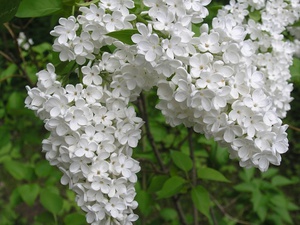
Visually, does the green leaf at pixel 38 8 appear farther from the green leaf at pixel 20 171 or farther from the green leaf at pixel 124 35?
the green leaf at pixel 20 171

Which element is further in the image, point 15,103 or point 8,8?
point 15,103

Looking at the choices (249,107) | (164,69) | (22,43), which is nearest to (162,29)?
(164,69)

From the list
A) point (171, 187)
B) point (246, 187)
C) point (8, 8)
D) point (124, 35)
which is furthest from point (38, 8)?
point (246, 187)

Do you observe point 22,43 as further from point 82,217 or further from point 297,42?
point 297,42

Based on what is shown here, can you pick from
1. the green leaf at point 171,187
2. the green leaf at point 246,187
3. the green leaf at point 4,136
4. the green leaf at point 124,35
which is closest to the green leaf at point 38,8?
the green leaf at point 124,35

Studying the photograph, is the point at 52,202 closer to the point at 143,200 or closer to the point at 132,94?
the point at 143,200

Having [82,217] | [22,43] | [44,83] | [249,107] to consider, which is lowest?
[82,217]
